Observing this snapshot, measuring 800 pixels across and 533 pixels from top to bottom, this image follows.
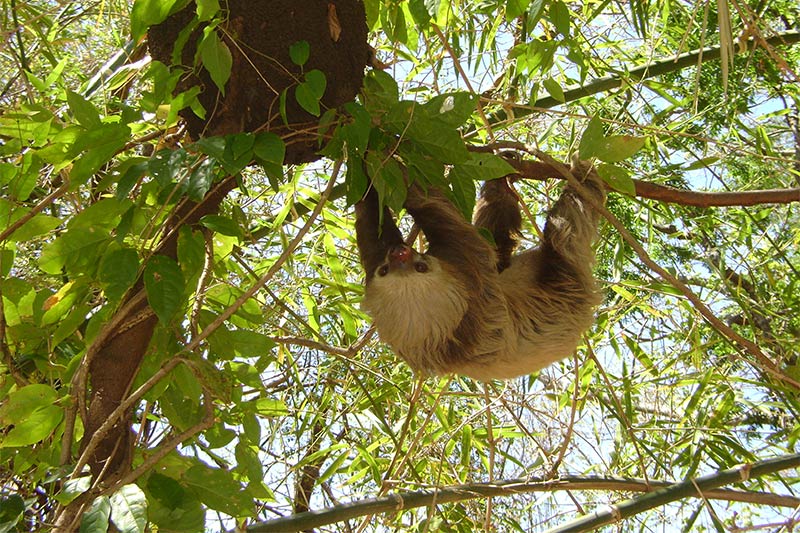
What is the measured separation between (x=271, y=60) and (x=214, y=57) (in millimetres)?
376

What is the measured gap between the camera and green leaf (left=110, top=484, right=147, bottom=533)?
5.78ft

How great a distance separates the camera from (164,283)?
2051 millimetres

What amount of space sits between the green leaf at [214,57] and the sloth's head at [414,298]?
3.67ft

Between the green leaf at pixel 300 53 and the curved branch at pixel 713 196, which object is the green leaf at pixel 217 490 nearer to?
the green leaf at pixel 300 53

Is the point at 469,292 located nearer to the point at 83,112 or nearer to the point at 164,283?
the point at 164,283

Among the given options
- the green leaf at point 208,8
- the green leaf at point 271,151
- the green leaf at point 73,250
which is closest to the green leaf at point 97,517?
the green leaf at point 73,250

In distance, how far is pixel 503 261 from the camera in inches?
151

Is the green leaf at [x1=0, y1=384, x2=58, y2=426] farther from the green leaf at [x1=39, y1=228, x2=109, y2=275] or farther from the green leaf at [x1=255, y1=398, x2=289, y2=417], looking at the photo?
the green leaf at [x1=255, y1=398, x2=289, y2=417]

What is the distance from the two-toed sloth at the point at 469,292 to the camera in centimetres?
307

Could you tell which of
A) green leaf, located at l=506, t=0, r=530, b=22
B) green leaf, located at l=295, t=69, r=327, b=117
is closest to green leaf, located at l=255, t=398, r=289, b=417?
green leaf, located at l=295, t=69, r=327, b=117

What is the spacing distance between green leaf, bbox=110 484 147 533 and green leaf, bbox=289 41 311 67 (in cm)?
122

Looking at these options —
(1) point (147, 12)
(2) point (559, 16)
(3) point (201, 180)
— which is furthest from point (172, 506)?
(2) point (559, 16)

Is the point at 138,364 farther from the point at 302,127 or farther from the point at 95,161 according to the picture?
the point at 302,127

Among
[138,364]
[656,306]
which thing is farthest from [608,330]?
[138,364]
